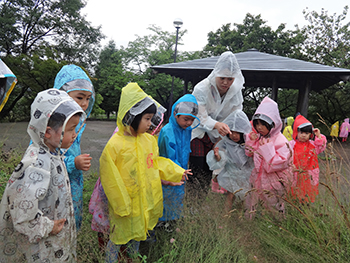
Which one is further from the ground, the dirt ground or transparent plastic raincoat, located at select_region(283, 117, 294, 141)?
transparent plastic raincoat, located at select_region(283, 117, 294, 141)

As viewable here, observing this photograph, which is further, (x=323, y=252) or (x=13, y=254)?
(x=323, y=252)

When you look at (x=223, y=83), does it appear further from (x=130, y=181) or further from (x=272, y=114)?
(x=130, y=181)

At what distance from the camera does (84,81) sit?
2.04 m

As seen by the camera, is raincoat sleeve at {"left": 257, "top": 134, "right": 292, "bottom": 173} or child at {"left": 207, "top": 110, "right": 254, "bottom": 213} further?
child at {"left": 207, "top": 110, "right": 254, "bottom": 213}

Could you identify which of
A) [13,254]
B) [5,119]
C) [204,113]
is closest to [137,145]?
[13,254]

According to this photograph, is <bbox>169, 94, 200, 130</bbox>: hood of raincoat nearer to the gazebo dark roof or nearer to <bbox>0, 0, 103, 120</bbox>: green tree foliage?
the gazebo dark roof

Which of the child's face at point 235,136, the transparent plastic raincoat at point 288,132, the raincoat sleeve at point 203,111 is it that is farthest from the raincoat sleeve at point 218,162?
the transparent plastic raincoat at point 288,132

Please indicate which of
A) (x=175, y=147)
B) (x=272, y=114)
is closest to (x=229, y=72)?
(x=272, y=114)

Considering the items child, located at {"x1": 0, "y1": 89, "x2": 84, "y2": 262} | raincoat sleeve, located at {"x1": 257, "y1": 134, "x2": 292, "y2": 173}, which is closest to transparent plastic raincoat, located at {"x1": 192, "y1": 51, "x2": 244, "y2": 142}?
raincoat sleeve, located at {"x1": 257, "y1": 134, "x2": 292, "y2": 173}

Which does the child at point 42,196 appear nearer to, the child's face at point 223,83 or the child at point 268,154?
the child at point 268,154

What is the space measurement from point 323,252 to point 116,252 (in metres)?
1.47

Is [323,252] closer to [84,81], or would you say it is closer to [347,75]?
[84,81]

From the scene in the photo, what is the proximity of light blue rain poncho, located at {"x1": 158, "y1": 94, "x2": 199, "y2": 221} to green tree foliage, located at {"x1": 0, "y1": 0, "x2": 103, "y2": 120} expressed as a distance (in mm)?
10845

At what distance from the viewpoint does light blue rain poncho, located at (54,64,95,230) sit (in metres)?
1.82
